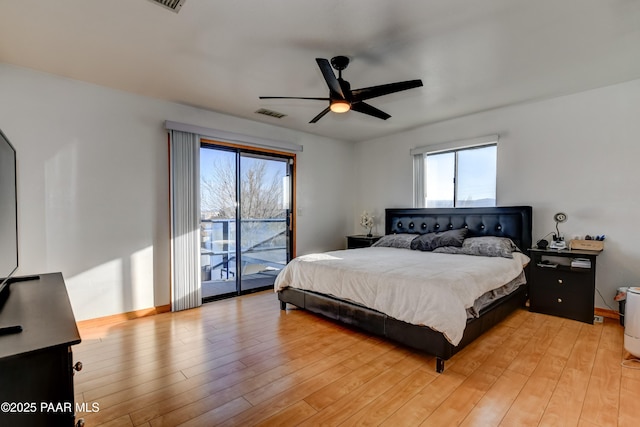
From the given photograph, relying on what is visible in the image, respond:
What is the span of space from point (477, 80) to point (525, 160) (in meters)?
1.46

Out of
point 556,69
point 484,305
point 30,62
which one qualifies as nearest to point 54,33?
point 30,62

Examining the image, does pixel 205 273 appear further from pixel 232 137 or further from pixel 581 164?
pixel 581 164

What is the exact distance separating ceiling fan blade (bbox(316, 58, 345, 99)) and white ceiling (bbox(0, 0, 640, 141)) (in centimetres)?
28

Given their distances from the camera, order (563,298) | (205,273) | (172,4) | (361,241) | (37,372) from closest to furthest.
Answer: (37,372)
(172,4)
(563,298)
(205,273)
(361,241)

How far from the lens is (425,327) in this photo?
7.66 feet

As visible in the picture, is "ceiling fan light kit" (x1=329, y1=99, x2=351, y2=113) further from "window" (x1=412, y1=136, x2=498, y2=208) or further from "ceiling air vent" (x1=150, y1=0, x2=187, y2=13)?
"window" (x1=412, y1=136, x2=498, y2=208)

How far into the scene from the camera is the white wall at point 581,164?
Answer: 3250mm

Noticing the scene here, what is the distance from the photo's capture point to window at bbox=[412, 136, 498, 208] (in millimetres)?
4309

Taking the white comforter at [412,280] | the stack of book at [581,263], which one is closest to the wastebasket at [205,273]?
the white comforter at [412,280]

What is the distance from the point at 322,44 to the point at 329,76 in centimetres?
38

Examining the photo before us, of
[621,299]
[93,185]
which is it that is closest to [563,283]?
[621,299]

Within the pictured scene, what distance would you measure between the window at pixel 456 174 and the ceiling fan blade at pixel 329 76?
2.77m

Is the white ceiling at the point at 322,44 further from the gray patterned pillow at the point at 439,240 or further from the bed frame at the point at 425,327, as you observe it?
the gray patterned pillow at the point at 439,240

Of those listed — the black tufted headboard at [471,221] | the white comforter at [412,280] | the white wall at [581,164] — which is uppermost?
the white wall at [581,164]
